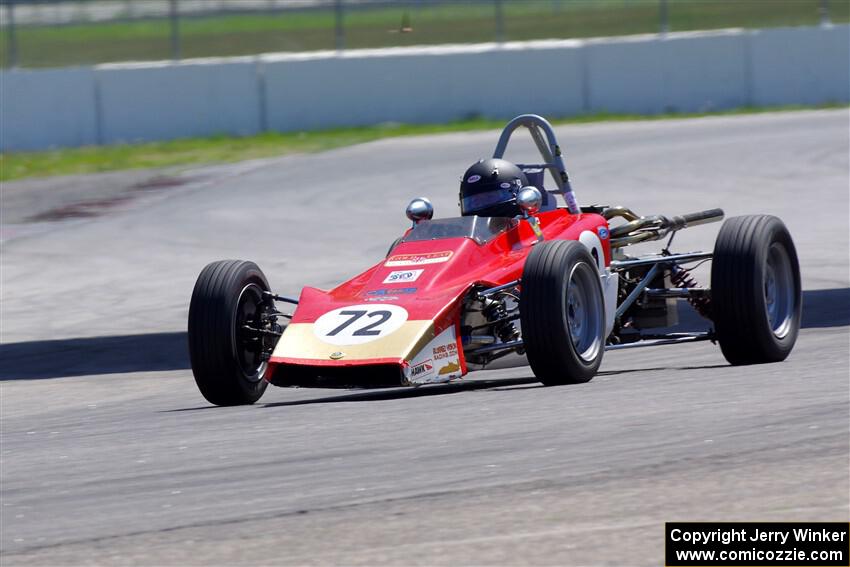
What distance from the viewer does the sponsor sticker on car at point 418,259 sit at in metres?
8.51

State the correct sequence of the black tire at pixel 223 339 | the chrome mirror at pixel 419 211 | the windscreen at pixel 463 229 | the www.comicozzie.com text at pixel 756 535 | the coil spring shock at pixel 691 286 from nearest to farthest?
the www.comicozzie.com text at pixel 756 535, the black tire at pixel 223 339, the windscreen at pixel 463 229, the chrome mirror at pixel 419 211, the coil spring shock at pixel 691 286

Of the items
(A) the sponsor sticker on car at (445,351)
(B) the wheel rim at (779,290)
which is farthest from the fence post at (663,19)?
(A) the sponsor sticker on car at (445,351)

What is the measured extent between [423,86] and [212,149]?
132 inches

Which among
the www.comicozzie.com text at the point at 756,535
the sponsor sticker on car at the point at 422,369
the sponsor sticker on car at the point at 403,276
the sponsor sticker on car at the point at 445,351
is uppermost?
the sponsor sticker on car at the point at 403,276

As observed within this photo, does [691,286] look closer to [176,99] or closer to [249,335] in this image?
[249,335]

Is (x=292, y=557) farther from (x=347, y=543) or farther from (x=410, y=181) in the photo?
(x=410, y=181)

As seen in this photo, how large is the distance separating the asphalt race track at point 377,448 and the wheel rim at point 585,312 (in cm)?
23

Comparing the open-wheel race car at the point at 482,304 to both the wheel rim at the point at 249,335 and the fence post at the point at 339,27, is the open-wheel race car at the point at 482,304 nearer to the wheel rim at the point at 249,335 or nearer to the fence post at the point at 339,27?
the wheel rim at the point at 249,335

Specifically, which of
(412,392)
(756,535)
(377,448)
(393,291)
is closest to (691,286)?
(412,392)

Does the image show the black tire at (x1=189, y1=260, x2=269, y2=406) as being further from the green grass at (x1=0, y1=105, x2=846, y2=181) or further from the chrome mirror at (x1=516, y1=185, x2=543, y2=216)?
the green grass at (x1=0, y1=105, x2=846, y2=181)

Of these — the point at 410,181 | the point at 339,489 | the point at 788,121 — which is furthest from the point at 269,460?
the point at 788,121

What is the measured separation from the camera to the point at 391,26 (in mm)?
24672

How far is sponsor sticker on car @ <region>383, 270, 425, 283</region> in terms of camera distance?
8344 mm

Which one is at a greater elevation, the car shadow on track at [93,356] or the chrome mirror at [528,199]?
the chrome mirror at [528,199]
